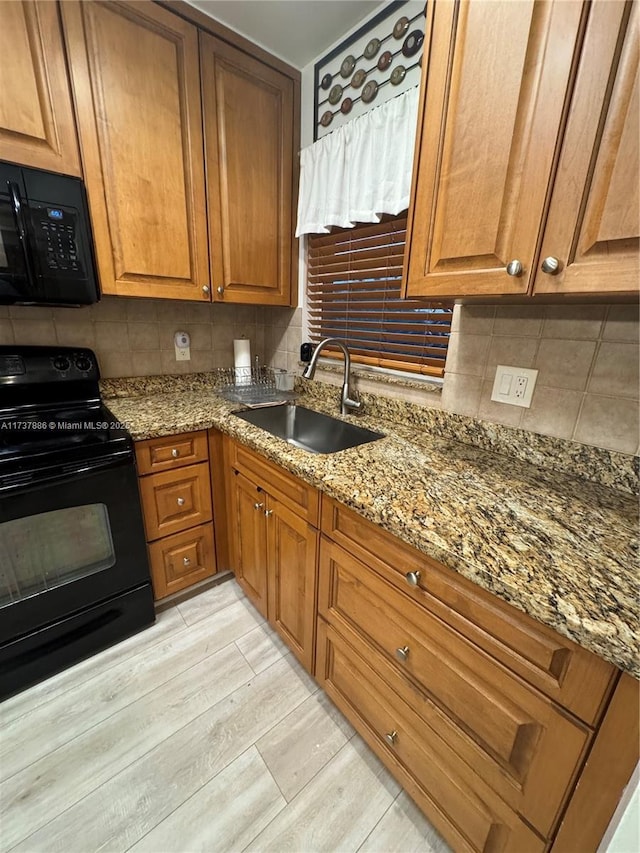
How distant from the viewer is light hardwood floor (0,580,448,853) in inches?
36.0

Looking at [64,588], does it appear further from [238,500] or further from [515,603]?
[515,603]

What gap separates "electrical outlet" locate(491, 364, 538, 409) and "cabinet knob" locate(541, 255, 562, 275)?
0.40 m

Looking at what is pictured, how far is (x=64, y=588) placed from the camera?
1209 mm

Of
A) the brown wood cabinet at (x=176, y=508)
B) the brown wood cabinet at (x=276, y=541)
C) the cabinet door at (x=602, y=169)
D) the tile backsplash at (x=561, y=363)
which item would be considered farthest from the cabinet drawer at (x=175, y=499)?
the cabinet door at (x=602, y=169)

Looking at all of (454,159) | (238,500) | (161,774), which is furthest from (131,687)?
(454,159)

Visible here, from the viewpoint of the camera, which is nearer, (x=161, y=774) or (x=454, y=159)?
(x=454, y=159)

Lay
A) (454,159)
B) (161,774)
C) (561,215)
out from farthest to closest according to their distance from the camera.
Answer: (161,774) → (454,159) → (561,215)

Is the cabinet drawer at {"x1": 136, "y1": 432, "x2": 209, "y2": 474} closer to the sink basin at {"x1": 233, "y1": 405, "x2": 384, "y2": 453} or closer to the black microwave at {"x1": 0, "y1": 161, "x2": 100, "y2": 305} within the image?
the sink basin at {"x1": 233, "y1": 405, "x2": 384, "y2": 453}

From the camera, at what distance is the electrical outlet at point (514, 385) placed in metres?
1.04

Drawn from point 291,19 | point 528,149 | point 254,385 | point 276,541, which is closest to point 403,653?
point 276,541

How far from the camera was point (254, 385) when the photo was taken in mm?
1978

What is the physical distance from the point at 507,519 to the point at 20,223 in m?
1.68

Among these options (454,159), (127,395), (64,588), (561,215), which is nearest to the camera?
(561,215)

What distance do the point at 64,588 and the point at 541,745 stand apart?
4.69 ft
